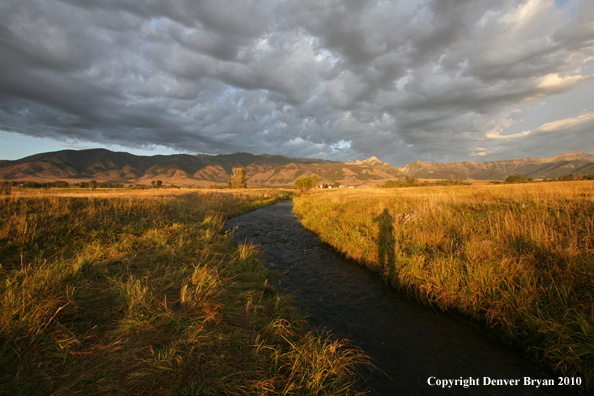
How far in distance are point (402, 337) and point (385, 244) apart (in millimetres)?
4914

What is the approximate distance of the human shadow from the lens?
9.65 metres

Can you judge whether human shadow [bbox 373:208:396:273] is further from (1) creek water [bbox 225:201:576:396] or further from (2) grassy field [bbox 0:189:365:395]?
(2) grassy field [bbox 0:189:365:395]

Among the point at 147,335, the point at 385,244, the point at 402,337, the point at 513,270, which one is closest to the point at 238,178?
the point at 385,244

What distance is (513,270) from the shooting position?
6.13 meters

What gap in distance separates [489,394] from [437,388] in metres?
0.95

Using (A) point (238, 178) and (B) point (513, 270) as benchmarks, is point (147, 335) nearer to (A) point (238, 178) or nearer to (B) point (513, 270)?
(B) point (513, 270)

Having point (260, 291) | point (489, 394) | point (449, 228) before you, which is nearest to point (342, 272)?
point (260, 291)

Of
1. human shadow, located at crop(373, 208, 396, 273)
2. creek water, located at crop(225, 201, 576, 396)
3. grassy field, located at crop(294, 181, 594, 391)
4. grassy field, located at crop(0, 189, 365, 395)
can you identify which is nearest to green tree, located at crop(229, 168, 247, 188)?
human shadow, located at crop(373, 208, 396, 273)

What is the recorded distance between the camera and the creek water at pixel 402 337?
4.71 meters

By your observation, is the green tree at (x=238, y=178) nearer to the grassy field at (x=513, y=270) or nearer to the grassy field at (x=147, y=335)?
the grassy field at (x=513, y=270)

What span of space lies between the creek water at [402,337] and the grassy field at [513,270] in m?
0.51

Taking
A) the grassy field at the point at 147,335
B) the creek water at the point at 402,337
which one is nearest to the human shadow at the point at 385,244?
the creek water at the point at 402,337

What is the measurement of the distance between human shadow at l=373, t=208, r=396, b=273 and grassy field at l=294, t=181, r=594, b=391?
5 centimetres

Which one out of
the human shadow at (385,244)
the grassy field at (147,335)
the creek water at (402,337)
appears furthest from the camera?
the human shadow at (385,244)
